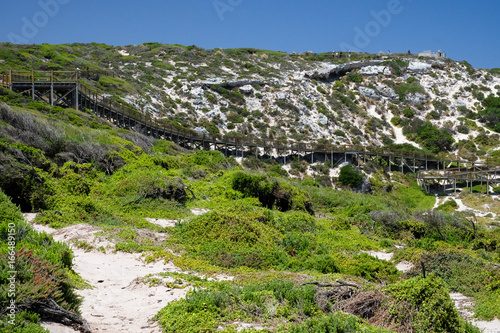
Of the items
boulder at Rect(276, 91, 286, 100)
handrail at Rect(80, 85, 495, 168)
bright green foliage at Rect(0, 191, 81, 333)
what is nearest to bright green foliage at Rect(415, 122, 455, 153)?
handrail at Rect(80, 85, 495, 168)

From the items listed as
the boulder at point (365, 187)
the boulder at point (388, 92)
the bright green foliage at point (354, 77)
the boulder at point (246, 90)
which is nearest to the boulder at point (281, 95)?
the boulder at point (246, 90)

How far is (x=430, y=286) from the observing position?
6594mm

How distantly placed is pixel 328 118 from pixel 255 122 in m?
10.9

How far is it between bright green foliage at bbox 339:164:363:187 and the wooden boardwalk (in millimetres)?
3691

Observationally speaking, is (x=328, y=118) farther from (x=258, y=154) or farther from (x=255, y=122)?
(x=258, y=154)

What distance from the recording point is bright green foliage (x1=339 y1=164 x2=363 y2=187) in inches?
1564

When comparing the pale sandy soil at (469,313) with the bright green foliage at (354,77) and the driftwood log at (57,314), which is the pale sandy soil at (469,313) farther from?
the bright green foliage at (354,77)

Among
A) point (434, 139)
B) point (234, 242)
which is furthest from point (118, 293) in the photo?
point (434, 139)

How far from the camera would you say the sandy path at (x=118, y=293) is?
6293 millimetres

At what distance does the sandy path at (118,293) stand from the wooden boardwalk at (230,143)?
29.4 m

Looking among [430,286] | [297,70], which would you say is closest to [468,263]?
[430,286]

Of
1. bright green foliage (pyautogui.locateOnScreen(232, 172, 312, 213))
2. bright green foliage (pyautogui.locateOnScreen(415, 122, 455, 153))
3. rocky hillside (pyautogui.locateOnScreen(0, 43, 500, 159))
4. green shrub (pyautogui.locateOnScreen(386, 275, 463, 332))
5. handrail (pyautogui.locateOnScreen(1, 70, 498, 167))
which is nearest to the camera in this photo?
green shrub (pyautogui.locateOnScreen(386, 275, 463, 332))

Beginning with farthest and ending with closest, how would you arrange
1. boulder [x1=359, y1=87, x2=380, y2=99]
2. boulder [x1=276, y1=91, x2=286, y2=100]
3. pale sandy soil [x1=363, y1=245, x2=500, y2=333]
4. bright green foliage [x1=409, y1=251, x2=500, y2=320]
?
boulder [x1=359, y1=87, x2=380, y2=99]
boulder [x1=276, y1=91, x2=286, y2=100]
bright green foliage [x1=409, y1=251, x2=500, y2=320]
pale sandy soil [x1=363, y1=245, x2=500, y2=333]

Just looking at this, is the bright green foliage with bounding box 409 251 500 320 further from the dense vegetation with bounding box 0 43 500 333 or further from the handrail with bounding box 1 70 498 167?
the handrail with bounding box 1 70 498 167
